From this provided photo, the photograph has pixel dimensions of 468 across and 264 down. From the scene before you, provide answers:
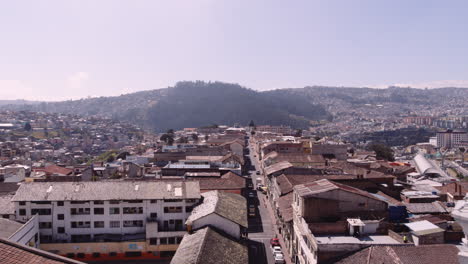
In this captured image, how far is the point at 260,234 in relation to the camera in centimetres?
2858

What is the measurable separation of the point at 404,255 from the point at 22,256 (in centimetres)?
1696

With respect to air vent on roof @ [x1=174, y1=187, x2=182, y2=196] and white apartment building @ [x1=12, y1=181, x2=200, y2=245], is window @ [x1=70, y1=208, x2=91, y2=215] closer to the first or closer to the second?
white apartment building @ [x1=12, y1=181, x2=200, y2=245]

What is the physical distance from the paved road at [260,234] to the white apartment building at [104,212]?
5.10 metres

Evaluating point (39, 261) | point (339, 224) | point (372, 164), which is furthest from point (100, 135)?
point (39, 261)

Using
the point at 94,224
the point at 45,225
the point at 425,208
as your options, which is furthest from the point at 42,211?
the point at 425,208

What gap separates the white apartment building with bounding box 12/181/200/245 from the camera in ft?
83.8

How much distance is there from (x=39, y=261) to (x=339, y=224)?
1843 cm

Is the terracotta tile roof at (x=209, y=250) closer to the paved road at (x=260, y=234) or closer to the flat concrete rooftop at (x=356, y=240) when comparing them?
the paved road at (x=260, y=234)

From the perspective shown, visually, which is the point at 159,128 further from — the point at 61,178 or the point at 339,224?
the point at 339,224

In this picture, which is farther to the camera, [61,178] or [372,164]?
[372,164]

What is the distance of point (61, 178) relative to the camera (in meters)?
40.4

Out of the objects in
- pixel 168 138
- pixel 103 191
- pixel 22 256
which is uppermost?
pixel 22 256

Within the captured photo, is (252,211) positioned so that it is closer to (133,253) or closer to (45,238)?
(133,253)

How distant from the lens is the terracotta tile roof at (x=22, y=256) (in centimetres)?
454
